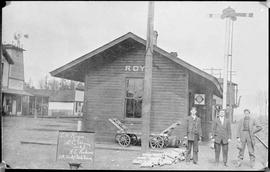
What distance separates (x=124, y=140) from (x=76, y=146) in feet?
3.92

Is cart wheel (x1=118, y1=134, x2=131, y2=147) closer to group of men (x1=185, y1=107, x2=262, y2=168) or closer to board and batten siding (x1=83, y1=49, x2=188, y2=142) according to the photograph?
board and batten siding (x1=83, y1=49, x2=188, y2=142)

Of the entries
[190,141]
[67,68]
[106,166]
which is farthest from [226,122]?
[67,68]

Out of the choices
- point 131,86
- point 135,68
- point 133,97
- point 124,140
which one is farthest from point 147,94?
point 124,140

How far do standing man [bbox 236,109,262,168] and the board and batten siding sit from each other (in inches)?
43.8

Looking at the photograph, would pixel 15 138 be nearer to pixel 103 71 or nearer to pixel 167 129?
pixel 103 71

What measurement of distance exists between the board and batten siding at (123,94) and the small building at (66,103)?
0.16m

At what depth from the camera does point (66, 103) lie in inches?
315

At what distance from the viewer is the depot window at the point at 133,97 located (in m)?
8.57

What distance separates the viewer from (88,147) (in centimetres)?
768

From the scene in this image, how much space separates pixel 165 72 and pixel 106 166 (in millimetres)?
2140

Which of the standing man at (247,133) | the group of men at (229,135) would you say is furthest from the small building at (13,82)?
the standing man at (247,133)

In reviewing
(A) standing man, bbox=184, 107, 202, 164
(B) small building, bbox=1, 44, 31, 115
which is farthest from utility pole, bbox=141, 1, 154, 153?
(B) small building, bbox=1, 44, 31, 115

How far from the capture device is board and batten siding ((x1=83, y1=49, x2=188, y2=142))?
27.8 ft

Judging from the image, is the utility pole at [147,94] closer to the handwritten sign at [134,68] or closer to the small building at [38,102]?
the handwritten sign at [134,68]
